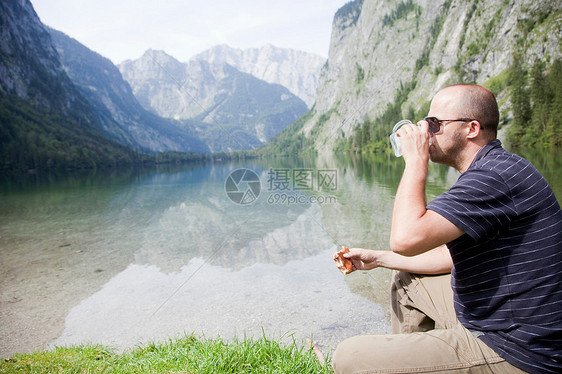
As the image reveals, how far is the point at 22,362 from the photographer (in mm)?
3918

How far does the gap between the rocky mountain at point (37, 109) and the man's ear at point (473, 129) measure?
10553 cm

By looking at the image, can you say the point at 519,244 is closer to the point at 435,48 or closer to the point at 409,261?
the point at 409,261

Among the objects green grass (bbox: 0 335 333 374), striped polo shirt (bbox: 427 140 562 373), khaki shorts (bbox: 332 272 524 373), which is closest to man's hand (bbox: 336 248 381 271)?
green grass (bbox: 0 335 333 374)

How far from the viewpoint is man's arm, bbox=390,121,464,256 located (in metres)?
2.19

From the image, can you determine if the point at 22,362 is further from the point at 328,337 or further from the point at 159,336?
the point at 328,337

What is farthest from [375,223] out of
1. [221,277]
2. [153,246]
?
[153,246]

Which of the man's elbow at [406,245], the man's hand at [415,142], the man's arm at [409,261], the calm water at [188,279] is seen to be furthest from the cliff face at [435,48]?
the man's elbow at [406,245]

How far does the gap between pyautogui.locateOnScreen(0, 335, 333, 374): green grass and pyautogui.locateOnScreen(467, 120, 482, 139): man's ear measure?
2482 mm

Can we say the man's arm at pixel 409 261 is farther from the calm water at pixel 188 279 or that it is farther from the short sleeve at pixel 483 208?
the calm water at pixel 188 279

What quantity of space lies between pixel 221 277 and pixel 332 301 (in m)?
2.88

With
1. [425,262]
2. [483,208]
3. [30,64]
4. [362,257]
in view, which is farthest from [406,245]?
[30,64]

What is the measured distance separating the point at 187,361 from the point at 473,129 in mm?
3451

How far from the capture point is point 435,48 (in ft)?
418

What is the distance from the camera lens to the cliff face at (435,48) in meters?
80.6
